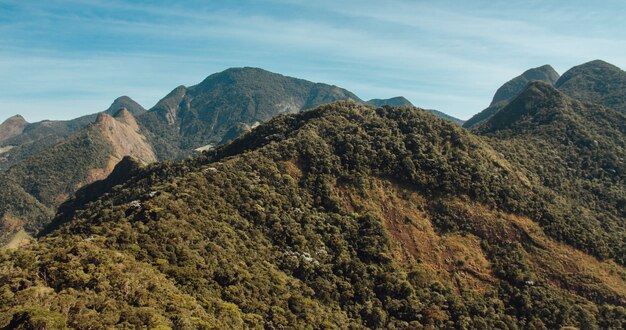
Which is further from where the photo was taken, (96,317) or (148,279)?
(148,279)

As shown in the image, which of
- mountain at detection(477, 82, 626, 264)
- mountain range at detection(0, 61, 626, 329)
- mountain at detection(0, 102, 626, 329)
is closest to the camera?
mountain at detection(0, 102, 626, 329)

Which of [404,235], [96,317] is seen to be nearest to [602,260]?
[404,235]

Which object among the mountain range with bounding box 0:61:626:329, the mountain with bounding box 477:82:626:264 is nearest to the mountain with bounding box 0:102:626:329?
the mountain range with bounding box 0:61:626:329

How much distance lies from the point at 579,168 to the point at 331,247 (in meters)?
118

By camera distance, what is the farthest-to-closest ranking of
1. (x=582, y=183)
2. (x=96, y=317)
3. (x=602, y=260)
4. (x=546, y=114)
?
(x=546, y=114)
(x=582, y=183)
(x=602, y=260)
(x=96, y=317)

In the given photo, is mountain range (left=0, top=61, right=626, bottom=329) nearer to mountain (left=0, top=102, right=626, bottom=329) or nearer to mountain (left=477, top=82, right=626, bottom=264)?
mountain (left=0, top=102, right=626, bottom=329)

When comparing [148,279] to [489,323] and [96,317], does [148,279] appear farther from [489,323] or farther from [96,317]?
[489,323]

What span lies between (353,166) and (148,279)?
71628 millimetres

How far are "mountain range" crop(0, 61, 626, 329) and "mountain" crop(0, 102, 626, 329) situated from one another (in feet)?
1.05

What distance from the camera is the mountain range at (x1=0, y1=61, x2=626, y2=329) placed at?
2034 inches

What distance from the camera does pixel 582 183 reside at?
14775 cm

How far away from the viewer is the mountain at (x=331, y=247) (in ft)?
167

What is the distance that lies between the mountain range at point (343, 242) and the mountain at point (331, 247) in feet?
1.05

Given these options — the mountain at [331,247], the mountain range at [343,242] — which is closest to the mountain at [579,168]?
the mountain range at [343,242]
